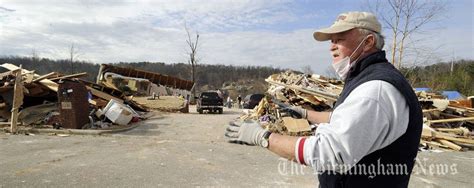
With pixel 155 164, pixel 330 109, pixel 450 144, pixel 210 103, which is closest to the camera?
pixel 155 164

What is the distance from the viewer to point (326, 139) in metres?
1.89

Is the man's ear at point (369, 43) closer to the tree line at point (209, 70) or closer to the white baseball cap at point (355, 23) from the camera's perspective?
the white baseball cap at point (355, 23)

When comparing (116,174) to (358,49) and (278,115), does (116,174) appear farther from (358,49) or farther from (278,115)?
(278,115)

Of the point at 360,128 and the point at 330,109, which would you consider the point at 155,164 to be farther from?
the point at 330,109

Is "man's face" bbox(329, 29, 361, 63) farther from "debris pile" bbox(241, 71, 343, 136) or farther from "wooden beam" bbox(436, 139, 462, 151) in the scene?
"wooden beam" bbox(436, 139, 462, 151)

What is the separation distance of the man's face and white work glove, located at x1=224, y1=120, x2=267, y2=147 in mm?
675

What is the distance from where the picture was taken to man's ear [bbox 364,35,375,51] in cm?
221

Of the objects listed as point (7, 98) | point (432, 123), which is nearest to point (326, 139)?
point (432, 123)

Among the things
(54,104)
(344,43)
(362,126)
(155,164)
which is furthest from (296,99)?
(362,126)

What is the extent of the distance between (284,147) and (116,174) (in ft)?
17.9

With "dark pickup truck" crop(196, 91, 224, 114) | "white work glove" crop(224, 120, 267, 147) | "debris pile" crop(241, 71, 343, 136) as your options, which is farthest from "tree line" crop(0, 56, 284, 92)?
"white work glove" crop(224, 120, 267, 147)

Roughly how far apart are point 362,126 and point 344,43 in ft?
2.20

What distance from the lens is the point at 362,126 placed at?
1.82 meters

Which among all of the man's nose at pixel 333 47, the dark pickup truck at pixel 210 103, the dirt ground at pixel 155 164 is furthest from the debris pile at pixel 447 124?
the dark pickup truck at pixel 210 103
